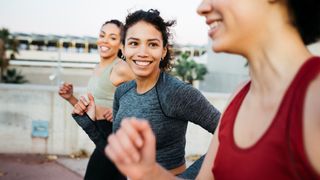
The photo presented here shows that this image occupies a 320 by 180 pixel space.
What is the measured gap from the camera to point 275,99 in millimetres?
1097

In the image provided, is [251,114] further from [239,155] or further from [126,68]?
[126,68]

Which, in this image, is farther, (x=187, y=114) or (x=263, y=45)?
(x=187, y=114)

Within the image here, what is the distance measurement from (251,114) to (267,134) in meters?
0.19

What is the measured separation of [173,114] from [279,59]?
1175 mm

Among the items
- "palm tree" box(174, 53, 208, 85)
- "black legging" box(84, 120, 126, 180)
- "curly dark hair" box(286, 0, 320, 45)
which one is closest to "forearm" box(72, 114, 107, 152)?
"black legging" box(84, 120, 126, 180)

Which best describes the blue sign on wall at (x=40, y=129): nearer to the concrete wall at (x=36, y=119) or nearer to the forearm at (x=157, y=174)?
the concrete wall at (x=36, y=119)

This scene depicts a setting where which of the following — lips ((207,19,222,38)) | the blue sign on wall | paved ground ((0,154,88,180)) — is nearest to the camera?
lips ((207,19,222,38))

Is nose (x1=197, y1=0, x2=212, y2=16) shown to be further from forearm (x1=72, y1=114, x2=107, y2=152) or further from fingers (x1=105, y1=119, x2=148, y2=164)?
forearm (x1=72, y1=114, x2=107, y2=152)

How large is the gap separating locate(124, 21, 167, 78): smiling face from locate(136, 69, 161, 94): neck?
0.02 m

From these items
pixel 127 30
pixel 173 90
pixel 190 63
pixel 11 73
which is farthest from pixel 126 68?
pixel 190 63

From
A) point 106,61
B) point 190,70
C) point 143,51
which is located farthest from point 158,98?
point 190,70

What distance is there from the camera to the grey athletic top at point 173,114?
223cm

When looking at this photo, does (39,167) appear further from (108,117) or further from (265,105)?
(265,105)

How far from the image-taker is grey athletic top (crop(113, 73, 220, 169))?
2.23 m
